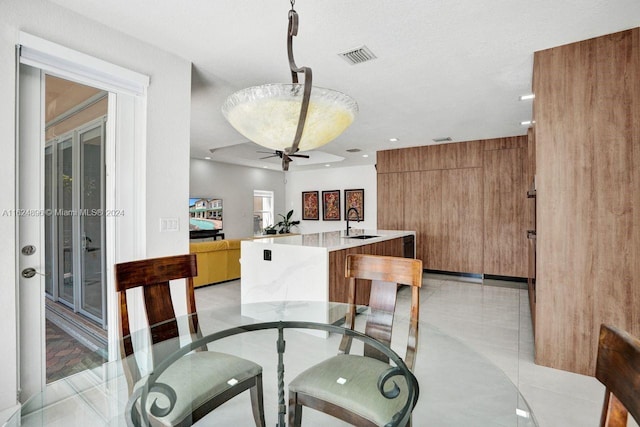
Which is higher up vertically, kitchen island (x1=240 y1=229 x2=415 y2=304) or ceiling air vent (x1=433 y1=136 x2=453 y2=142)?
ceiling air vent (x1=433 y1=136 x2=453 y2=142)

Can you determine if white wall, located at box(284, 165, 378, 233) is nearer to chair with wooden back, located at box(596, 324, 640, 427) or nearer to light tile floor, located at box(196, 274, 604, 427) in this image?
light tile floor, located at box(196, 274, 604, 427)

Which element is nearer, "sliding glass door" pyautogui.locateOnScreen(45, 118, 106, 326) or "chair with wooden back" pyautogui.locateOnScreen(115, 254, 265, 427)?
"chair with wooden back" pyautogui.locateOnScreen(115, 254, 265, 427)

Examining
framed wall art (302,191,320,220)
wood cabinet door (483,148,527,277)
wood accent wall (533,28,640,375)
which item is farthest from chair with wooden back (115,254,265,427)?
framed wall art (302,191,320,220)

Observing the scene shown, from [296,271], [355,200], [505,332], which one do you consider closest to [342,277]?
[296,271]

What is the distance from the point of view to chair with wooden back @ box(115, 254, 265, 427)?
1334 mm

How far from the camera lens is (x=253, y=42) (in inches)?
96.0

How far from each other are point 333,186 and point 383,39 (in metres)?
7.19

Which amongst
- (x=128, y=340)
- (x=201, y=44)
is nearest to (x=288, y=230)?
(x=201, y=44)

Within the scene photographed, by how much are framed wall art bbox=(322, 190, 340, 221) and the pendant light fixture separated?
8.09 metres

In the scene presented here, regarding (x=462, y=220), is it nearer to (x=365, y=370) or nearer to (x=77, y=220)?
(x=365, y=370)

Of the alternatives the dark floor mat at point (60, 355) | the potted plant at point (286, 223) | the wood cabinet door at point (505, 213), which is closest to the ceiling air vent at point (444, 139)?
the wood cabinet door at point (505, 213)

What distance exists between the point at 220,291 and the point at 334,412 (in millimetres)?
3767

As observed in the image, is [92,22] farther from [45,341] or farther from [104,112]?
[45,341]

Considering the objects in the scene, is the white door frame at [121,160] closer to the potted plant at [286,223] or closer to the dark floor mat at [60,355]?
the dark floor mat at [60,355]
